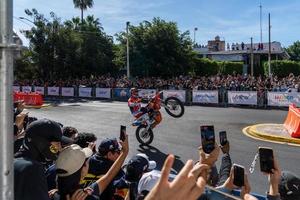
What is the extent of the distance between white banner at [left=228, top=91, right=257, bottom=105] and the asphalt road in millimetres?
1563

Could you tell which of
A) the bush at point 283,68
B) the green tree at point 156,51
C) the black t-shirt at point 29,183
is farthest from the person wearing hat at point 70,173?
the bush at point 283,68

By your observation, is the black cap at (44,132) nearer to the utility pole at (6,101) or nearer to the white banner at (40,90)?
the utility pole at (6,101)

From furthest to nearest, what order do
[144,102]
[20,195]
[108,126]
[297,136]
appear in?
[108,126]
[144,102]
[297,136]
[20,195]

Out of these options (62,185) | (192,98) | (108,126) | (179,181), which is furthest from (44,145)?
(192,98)

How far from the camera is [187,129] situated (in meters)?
17.1

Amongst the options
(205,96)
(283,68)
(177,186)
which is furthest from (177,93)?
(283,68)

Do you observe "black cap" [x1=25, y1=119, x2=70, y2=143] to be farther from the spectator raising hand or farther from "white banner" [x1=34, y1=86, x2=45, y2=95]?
"white banner" [x1=34, y1=86, x2=45, y2=95]

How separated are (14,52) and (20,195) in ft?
4.22

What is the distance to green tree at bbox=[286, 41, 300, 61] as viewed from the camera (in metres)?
96.1

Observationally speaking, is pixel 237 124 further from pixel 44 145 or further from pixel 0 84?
pixel 0 84

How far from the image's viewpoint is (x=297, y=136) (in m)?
14.3

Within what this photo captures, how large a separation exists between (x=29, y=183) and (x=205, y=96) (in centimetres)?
2477

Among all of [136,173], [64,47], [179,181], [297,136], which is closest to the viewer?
[179,181]

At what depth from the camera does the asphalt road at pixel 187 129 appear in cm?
1167
